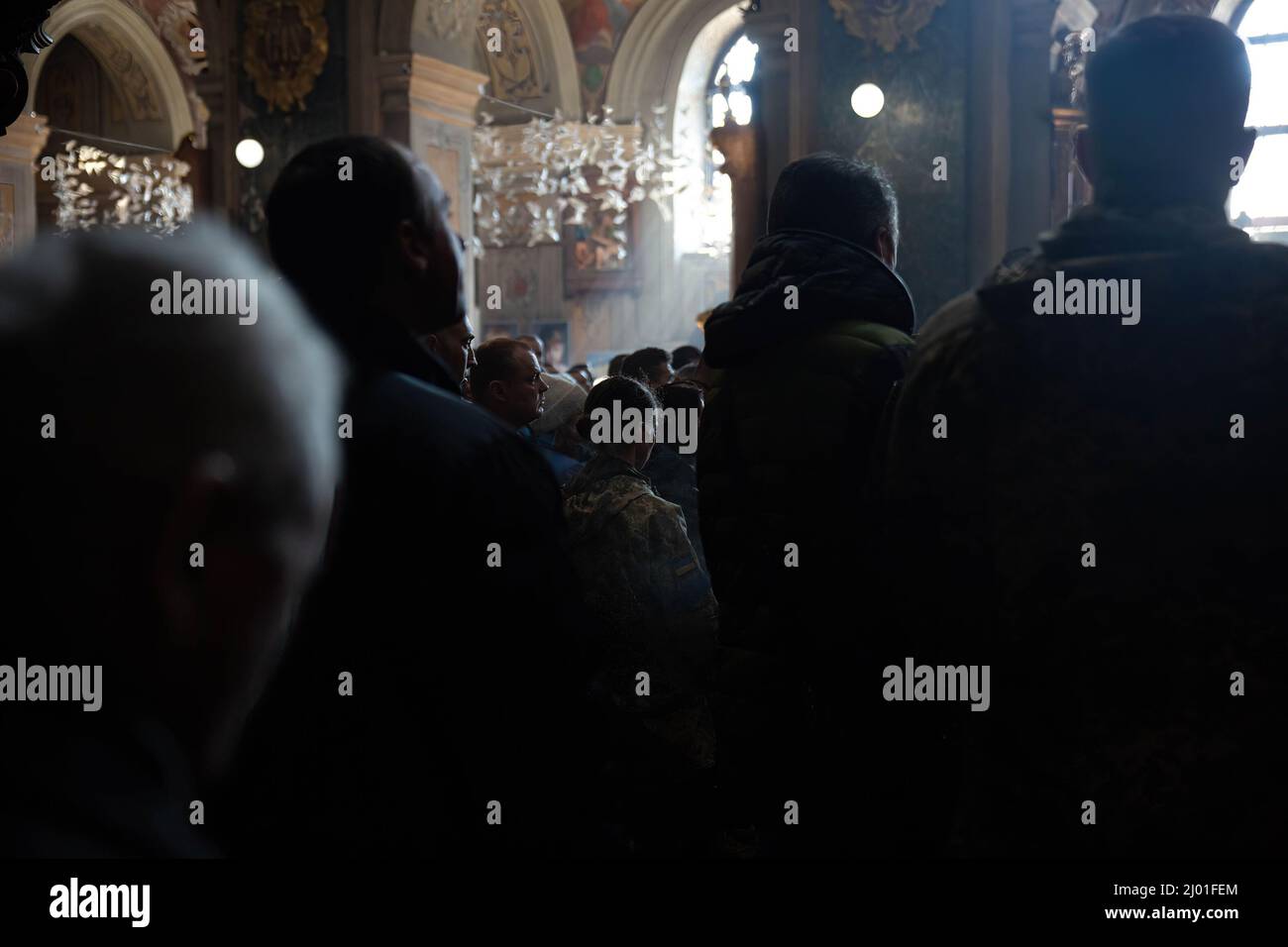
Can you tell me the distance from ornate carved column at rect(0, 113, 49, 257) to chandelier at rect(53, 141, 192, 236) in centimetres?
671

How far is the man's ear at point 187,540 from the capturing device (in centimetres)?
75

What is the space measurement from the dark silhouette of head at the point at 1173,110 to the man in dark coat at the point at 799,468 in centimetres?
90

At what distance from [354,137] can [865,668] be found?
56.4 inches

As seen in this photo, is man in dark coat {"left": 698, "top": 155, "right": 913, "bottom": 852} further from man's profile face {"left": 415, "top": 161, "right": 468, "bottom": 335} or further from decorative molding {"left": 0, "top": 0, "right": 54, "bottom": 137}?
decorative molding {"left": 0, "top": 0, "right": 54, "bottom": 137}

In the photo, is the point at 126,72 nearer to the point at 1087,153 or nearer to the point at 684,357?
the point at 684,357

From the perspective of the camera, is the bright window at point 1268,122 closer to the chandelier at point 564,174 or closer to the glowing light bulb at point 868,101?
the chandelier at point 564,174

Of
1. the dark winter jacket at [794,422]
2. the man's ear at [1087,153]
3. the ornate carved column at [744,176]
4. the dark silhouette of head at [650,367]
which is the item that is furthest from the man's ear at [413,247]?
the ornate carved column at [744,176]

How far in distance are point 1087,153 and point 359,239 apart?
112cm

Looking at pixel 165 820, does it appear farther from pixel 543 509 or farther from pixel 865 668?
pixel 865 668

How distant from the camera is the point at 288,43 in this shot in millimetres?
12125

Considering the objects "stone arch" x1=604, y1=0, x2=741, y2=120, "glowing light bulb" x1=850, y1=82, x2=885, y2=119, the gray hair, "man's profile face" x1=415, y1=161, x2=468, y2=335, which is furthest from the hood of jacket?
"stone arch" x1=604, y1=0, x2=741, y2=120

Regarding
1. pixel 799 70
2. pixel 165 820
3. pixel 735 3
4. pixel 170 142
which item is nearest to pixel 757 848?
pixel 165 820

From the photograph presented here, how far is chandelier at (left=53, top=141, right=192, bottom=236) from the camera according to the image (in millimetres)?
23203

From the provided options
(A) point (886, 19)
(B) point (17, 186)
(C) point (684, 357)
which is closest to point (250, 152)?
(B) point (17, 186)
